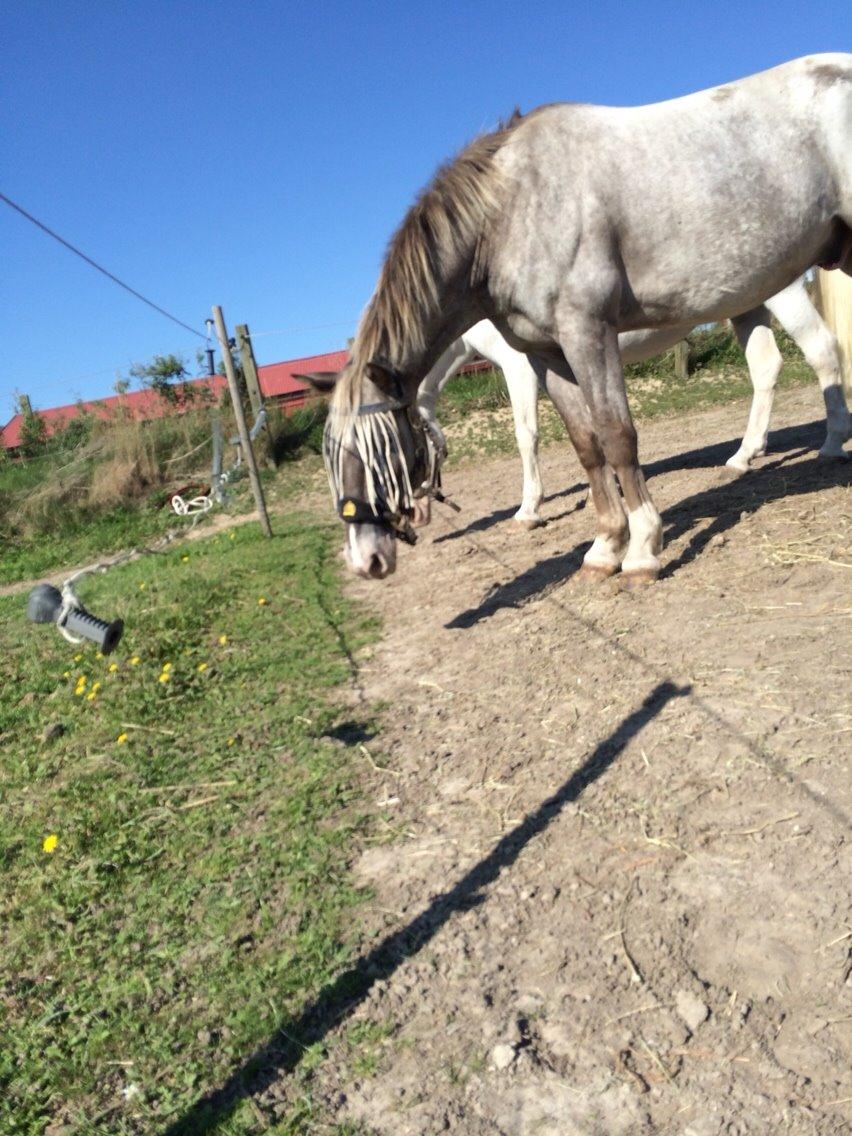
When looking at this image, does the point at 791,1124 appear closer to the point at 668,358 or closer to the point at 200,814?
the point at 200,814

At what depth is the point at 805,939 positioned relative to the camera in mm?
1777

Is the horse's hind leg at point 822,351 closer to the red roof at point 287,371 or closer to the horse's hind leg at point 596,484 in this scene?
the horse's hind leg at point 596,484

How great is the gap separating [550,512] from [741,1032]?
5190mm

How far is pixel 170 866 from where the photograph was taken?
267 cm

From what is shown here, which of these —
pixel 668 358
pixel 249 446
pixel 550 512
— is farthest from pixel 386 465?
pixel 668 358

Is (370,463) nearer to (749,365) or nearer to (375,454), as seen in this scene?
(375,454)

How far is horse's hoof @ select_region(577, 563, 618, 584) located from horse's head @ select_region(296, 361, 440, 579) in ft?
3.58

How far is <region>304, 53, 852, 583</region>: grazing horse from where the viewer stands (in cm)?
375

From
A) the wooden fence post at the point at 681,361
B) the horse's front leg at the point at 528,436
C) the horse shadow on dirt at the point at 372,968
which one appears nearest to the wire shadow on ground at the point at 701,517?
the horse's front leg at the point at 528,436

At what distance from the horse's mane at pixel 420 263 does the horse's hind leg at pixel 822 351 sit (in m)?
2.52

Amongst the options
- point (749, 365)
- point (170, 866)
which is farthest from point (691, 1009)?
point (749, 365)

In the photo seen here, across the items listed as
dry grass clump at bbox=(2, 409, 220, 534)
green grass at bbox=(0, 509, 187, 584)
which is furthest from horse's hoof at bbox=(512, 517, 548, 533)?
dry grass clump at bbox=(2, 409, 220, 534)

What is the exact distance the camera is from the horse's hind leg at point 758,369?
5.89 metres

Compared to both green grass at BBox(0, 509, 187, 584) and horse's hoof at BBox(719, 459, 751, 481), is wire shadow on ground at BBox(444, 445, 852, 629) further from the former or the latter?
green grass at BBox(0, 509, 187, 584)
